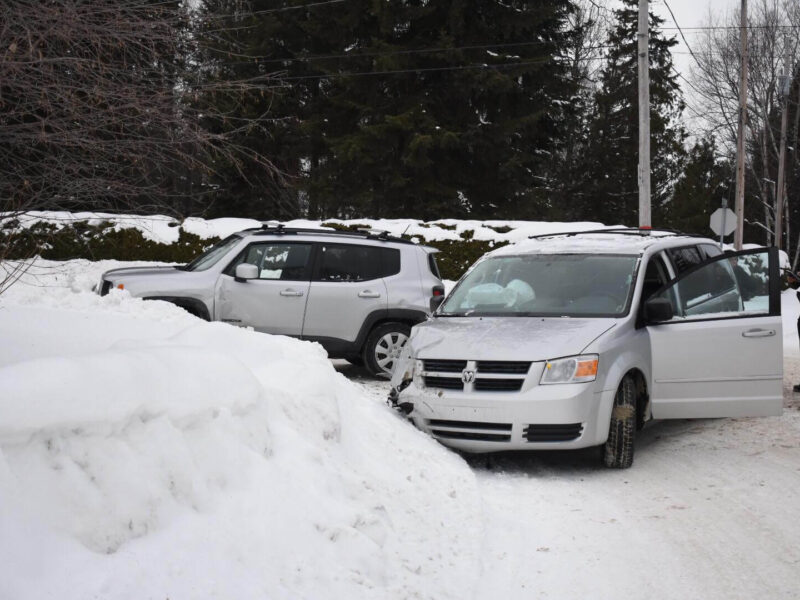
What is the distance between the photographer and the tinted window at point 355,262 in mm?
11555

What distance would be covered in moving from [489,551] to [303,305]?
6.46 meters

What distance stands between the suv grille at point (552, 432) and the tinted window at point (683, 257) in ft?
8.23

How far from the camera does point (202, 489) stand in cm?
432

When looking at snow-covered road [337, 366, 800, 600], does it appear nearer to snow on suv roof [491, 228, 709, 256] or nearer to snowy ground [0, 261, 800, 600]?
snowy ground [0, 261, 800, 600]

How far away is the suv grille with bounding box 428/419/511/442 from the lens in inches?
272

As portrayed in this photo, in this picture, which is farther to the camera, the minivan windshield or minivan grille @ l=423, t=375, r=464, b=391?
the minivan windshield

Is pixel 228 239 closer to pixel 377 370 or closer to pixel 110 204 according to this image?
pixel 377 370

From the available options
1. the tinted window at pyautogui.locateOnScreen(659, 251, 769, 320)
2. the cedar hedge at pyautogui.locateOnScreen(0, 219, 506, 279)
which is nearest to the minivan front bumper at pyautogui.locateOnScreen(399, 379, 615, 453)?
the tinted window at pyautogui.locateOnScreen(659, 251, 769, 320)

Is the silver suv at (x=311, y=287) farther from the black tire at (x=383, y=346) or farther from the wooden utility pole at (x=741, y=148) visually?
the wooden utility pole at (x=741, y=148)

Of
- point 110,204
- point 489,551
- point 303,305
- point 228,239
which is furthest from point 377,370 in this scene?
point 489,551

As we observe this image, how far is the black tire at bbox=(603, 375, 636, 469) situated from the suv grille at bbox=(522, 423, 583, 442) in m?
0.43

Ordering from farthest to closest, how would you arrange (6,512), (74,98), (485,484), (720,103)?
1. (720,103)
2. (485,484)
3. (74,98)
4. (6,512)

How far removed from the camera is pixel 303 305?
11266 millimetres

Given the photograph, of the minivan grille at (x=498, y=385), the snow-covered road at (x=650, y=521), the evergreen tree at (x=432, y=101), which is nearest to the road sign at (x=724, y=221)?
the evergreen tree at (x=432, y=101)
